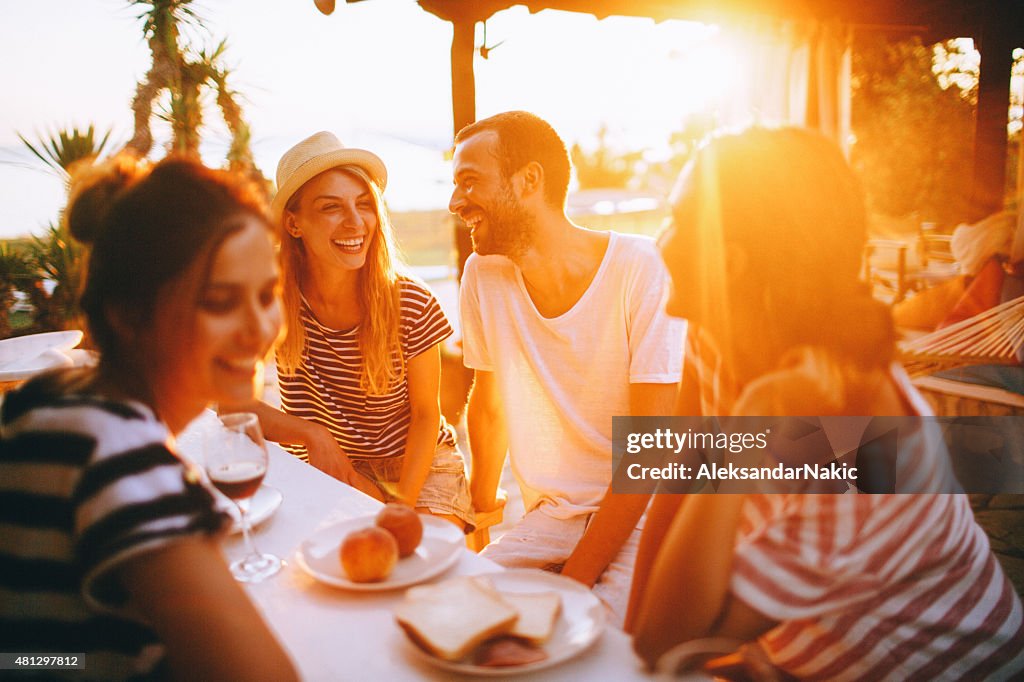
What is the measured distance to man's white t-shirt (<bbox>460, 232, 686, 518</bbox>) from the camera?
1879 millimetres

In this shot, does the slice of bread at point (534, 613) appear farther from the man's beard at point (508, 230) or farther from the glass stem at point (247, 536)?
the man's beard at point (508, 230)

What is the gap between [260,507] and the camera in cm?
143

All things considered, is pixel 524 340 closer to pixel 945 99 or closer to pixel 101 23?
pixel 945 99

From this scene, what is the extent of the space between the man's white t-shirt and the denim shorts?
0.29 m

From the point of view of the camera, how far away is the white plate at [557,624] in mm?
884

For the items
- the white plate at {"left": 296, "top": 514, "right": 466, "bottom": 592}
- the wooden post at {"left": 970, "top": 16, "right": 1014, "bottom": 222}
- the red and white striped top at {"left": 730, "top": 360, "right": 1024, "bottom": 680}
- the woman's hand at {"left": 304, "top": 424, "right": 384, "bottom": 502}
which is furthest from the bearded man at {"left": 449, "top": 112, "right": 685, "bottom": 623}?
the wooden post at {"left": 970, "top": 16, "right": 1014, "bottom": 222}

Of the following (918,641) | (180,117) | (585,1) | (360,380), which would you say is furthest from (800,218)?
(180,117)

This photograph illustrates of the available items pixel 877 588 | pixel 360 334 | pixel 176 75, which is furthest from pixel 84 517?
pixel 176 75

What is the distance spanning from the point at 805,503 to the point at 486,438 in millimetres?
1535

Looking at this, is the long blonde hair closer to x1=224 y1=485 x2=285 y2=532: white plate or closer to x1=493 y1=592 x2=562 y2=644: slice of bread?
x1=224 y1=485 x2=285 y2=532: white plate

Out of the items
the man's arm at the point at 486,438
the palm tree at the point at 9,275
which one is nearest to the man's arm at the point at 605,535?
the man's arm at the point at 486,438

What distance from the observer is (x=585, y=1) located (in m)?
3.90

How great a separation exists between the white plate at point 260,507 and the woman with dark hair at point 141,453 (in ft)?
1.97

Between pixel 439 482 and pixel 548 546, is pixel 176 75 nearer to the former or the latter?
pixel 439 482
